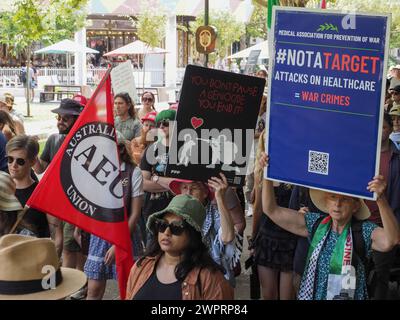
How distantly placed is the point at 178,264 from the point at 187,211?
0.30 meters

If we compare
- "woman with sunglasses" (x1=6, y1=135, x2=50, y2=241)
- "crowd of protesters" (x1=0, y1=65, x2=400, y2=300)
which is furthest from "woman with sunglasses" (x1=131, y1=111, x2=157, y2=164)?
"woman with sunglasses" (x1=6, y1=135, x2=50, y2=241)

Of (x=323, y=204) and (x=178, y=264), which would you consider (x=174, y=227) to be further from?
(x=323, y=204)

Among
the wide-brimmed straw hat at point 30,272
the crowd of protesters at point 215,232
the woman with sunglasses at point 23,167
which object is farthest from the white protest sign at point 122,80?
the wide-brimmed straw hat at point 30,272

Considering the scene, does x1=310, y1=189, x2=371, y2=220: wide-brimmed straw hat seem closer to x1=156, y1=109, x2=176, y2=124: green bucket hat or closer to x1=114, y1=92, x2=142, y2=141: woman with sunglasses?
x1=156, y1=109, x2=176, y2=124: green bucket hat

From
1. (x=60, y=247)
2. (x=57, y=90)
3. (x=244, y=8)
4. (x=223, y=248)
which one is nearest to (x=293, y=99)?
(x=223, y=248)

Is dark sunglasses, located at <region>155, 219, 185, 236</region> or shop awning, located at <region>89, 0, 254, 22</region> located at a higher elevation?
shop awning, located at <region>89, 0, 254, 22</region>

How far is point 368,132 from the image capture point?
12.2 ft

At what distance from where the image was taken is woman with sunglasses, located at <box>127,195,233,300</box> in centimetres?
353

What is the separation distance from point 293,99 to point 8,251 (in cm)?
184

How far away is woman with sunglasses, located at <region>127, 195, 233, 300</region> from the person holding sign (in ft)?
1.69

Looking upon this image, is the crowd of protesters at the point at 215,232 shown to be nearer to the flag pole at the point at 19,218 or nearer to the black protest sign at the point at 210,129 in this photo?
the flag pole at the point at 19,218

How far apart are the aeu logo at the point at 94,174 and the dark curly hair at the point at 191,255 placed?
868 millimetres

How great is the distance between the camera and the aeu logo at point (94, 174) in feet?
14.8

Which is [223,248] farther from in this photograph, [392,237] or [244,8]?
[244,8]
